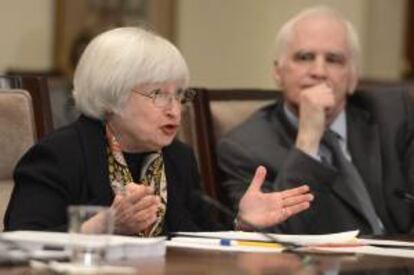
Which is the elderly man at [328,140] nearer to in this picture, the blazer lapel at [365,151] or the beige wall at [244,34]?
the blazer lapel at [365,151]

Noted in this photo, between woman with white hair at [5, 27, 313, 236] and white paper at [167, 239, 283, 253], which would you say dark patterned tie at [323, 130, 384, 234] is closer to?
woman with white hair at [5, 27, 313, 236]

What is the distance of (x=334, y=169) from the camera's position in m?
3.45

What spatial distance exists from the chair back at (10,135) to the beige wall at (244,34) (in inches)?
124

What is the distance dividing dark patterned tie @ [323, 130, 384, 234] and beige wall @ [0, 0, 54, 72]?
210cm

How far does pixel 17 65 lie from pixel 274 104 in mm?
1999

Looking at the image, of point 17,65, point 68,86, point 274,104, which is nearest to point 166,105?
point 68,86

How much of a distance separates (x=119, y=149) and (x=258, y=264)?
0.69 metres

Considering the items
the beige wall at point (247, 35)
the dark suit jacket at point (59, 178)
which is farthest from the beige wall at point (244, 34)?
the dark suit jacket at point (59, 178)

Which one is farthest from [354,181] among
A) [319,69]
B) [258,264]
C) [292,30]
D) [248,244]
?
[258,264]

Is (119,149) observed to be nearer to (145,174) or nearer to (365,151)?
(145,174)

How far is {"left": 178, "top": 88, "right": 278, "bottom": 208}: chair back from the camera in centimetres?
356

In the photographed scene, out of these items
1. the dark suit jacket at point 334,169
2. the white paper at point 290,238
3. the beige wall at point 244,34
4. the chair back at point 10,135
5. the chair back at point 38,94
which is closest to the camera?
the white paper at point 290,238

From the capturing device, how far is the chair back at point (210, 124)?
140 inches

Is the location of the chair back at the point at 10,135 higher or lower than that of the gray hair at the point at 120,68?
lower
